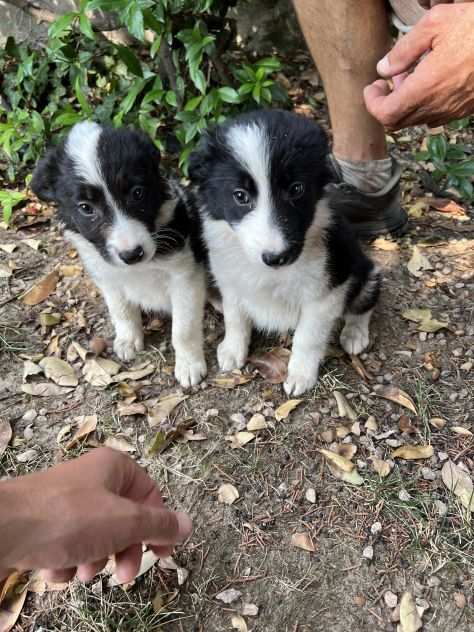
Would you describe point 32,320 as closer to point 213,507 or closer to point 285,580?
point 213,507

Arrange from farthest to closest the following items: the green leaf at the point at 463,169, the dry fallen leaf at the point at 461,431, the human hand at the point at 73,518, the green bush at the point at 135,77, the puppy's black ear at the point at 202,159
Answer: the green leaf at the point at 463,169 < the green bush at the point at 135,77 < the dry fallen leaf at the point at 461,431 < the puppy's black ear at the point at 202,159 < the human hand at the point at 73,518

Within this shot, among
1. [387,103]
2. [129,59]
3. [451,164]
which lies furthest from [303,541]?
[129,59]

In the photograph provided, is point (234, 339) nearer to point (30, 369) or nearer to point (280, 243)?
point (280, 243)

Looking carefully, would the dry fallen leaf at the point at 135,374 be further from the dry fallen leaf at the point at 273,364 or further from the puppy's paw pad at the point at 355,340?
the puppy's paw pad at the point at 355,340

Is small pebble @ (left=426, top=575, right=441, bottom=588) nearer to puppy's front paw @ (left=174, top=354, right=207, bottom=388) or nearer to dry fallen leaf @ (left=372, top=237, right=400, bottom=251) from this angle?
puppy's front paw @ (left=174, top=354, right=207, bottom=388)

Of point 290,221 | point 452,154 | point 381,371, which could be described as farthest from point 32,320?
point 452,154

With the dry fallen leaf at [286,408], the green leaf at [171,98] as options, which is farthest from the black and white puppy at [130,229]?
the green leaf at [171,98]

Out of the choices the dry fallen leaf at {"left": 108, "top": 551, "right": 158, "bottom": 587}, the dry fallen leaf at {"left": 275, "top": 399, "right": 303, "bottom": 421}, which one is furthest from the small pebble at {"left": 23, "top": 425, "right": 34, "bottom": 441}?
the dry fallen leaf at {"left": 275, "top": 399, "right": 303, "bottom": 421}
